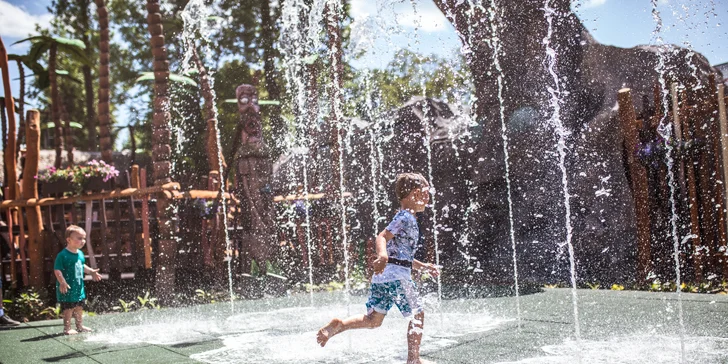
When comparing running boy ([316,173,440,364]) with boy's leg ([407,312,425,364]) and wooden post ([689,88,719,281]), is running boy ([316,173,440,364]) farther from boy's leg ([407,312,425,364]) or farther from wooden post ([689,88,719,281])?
wooden post ([689,88,719,281])

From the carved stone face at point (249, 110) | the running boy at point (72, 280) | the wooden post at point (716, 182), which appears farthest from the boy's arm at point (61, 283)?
the wooden post at point (716, 182)

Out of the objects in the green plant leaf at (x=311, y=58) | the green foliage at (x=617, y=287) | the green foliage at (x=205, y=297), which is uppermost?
the green plant leaf at (x=311, y=58)

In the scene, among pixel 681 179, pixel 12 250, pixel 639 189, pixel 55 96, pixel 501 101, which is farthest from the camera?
pixel 55 96

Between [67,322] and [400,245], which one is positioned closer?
[400,245]

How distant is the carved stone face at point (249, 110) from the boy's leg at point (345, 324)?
615 centimetres

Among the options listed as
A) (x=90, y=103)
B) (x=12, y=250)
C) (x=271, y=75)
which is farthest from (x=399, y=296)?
(x=90, y=103)

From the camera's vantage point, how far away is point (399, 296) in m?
3.68

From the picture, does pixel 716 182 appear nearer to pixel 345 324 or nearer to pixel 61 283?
pixel 345 324

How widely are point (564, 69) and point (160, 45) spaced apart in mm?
5931

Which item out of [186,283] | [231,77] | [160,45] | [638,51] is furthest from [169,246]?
[231,77]

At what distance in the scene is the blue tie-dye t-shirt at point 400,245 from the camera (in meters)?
3.66

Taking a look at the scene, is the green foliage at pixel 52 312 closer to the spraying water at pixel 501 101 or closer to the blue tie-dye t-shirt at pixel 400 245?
the blue tie-dye t-shirt at pixel 400 245

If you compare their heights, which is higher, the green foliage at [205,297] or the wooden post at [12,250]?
the wooden post at [12,250]

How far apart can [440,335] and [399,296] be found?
1.17 m
